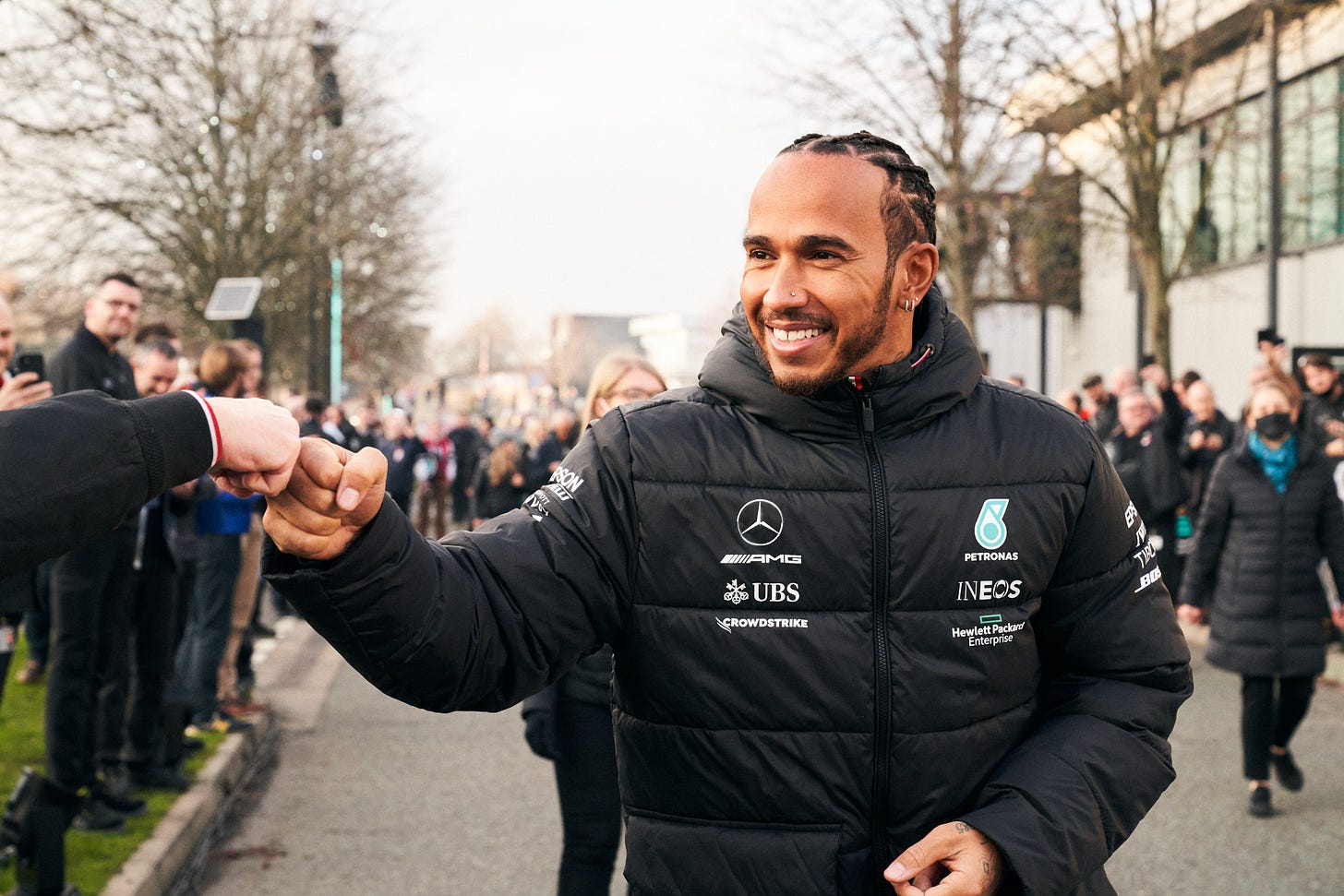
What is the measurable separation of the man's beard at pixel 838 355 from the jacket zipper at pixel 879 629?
0.15 ft

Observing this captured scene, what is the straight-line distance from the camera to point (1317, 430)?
419 inches

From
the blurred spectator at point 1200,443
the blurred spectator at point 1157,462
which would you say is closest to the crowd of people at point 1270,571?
the blurred spectator at point 1157,462

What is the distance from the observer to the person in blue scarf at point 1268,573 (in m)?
6.96

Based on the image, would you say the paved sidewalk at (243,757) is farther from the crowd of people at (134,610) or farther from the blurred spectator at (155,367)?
the blurred spectator at (155,367)

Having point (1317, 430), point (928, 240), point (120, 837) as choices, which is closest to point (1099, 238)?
point (1317, 430)

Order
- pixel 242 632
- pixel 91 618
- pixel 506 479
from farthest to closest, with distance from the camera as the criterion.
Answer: pixel 506 479, pixel 242 632, pixel 91 618

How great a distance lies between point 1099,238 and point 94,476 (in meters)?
21.2

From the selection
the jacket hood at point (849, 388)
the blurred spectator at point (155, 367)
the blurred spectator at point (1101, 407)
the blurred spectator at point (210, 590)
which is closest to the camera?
the jacket hood at point (849, 388)

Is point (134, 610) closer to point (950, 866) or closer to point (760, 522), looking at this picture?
point (760, 522)

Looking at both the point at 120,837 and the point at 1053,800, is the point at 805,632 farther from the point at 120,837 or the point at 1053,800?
the point at 120,837

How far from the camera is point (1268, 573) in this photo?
719 centimetres

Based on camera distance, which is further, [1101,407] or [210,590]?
[1101,407]

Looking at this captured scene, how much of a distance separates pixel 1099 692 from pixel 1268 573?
5.16 meters

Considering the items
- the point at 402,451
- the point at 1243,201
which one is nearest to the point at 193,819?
the point at 402,451
